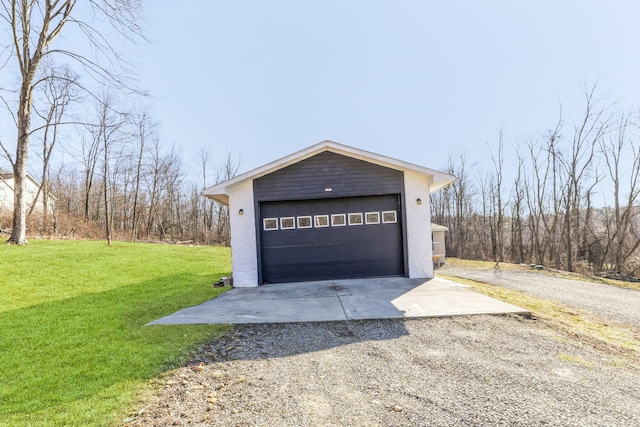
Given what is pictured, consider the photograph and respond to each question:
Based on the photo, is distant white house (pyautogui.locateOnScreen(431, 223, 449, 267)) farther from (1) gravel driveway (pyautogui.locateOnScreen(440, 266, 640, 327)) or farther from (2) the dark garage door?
(2) the dark garage door

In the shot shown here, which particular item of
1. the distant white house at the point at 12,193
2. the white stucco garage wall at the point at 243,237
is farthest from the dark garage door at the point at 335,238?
the distant white house at the point at 12,193

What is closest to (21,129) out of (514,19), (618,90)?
(514,19)

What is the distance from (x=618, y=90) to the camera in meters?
18.2

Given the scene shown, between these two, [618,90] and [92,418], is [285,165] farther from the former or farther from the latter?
[618,90]

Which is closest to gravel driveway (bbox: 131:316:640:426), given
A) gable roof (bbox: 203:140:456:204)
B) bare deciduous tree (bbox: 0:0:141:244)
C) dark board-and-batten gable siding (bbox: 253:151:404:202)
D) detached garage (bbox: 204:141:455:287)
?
detached garage (bbox: 204:141:455:287)

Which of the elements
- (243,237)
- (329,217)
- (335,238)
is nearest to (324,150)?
(329,217)

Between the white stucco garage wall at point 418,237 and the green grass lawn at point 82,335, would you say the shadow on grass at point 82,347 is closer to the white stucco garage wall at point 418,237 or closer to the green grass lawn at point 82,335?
the green grass lawn at point 82,335

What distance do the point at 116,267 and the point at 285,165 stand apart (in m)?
6.67

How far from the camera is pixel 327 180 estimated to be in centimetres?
823

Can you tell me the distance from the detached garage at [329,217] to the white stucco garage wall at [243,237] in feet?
0.09

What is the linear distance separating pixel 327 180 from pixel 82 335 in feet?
19.5

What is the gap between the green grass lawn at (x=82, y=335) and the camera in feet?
8.32

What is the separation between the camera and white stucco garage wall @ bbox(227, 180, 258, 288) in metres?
8.15

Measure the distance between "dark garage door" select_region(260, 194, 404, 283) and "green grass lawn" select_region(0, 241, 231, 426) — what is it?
2.33 m
